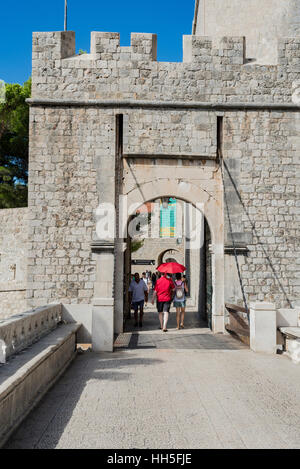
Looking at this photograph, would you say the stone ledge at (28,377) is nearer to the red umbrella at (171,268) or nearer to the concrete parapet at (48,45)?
the red umbrella at (171,268)

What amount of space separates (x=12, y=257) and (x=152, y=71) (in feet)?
35.4

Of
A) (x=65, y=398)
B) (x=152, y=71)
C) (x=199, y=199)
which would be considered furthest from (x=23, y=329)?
(x=152, y=71)

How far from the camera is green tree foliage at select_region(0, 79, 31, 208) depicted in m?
22.3

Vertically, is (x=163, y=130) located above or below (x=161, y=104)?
below

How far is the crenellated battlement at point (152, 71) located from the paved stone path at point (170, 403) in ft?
18.5

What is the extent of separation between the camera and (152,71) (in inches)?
386

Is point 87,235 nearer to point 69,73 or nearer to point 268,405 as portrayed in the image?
point 69,73

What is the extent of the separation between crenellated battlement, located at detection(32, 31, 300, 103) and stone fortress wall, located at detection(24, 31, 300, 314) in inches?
0.9

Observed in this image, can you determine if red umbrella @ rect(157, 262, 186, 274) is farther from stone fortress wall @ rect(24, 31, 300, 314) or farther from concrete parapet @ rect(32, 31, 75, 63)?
concrete parapet @ rect(32, 31, 75, 63)

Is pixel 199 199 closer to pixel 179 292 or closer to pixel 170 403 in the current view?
pixel 179 292

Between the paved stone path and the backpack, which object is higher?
the backpack

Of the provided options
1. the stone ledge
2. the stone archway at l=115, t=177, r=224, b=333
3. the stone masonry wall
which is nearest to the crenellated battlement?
the stone archway at l=115, t=177, r=224, b=333

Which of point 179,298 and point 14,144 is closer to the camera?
point 179,298
